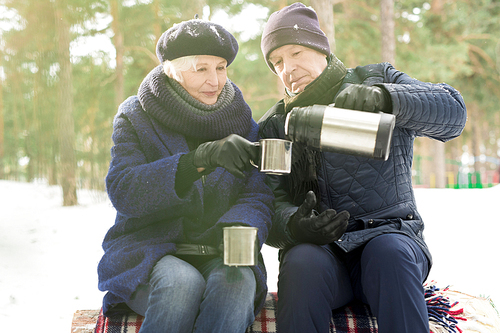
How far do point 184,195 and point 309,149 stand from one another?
2.23 feet

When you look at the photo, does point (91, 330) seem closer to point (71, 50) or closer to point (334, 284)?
point (334, 284)

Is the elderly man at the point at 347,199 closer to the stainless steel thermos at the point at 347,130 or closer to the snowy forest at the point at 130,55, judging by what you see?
the stainless steel thermos at the point at 347,130

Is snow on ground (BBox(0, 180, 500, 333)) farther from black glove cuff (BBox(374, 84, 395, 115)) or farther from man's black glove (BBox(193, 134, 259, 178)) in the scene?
black glove cuff (BBox(374, 84, 395, 115))

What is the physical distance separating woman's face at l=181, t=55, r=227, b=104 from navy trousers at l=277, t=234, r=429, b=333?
2.87 ft

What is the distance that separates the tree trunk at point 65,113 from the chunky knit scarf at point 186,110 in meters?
8.03

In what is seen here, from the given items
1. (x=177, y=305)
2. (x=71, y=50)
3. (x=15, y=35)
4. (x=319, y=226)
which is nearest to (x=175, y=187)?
(x=177, y=305)

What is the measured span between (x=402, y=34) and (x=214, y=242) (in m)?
13.8

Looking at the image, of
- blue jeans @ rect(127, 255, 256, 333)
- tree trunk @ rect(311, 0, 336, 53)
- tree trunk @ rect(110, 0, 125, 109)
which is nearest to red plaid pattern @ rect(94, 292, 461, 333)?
blue jeans @ rect(127, 255, 256, 333)

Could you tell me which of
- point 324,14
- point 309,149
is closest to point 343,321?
→ point 309,149

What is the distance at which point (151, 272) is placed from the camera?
1756mm

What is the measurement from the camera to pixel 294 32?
2197 mm

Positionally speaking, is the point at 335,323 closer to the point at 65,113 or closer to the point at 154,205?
the point at 154,205

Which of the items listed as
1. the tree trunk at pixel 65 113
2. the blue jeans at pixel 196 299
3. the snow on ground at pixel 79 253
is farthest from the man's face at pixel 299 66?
the tree trunk at pixel 65 113

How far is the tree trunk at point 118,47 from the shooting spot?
11539 mm
